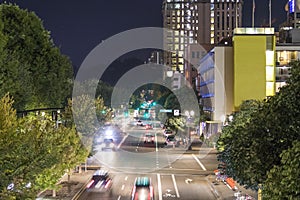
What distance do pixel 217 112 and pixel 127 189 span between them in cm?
4002

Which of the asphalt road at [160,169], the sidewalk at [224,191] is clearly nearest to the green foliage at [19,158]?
the asphalt road at [160,169]

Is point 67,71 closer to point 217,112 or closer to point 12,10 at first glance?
point 12,10

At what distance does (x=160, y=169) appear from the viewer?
55.3m

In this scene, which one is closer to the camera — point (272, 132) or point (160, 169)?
point (272, 132)

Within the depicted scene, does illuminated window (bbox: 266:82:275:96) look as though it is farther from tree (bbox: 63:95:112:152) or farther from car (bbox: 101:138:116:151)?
tree (bbox: 63:95:112:152)

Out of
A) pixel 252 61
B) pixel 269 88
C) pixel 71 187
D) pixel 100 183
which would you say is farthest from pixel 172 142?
pixel 100 183

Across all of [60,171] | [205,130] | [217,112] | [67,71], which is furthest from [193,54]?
[60,171]

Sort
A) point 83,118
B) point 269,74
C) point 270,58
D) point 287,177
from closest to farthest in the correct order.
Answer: point 287,177, point 83,118, point 270,58, point 269,74

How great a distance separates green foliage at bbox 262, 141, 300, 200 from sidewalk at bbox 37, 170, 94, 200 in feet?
79.9

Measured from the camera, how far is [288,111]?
1588 cm

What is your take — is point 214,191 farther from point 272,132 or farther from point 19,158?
point 272,132

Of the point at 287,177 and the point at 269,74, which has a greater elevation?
the point at 269,74

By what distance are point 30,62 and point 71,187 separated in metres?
18.0

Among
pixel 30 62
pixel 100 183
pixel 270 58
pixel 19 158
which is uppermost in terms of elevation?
pixel 270 58
